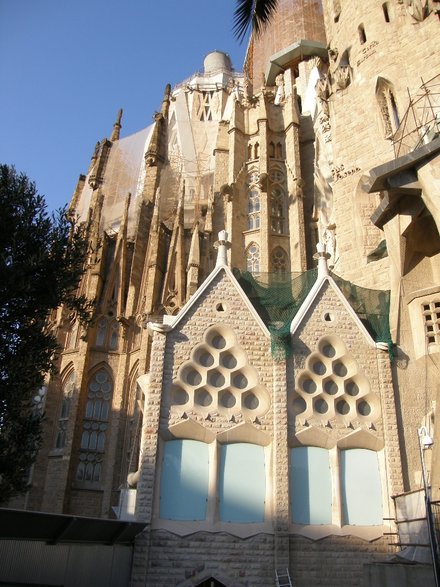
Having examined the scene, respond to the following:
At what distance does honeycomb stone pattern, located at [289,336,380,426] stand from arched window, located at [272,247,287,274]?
11.6 metres

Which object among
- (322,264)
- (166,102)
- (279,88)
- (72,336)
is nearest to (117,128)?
(166,102)

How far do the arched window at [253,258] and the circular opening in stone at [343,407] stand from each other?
1227 cm

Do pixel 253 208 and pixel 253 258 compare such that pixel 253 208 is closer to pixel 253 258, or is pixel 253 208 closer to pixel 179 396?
pixel 253 258

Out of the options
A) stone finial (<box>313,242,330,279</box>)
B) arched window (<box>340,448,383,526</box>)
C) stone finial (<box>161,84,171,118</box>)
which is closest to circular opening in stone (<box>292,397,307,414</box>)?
arched window (<box>340,448,383,526</box>)

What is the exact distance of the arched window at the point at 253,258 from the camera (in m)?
24.4

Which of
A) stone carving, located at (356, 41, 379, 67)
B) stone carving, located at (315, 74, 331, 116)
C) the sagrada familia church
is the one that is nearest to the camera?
the sagrada familia church

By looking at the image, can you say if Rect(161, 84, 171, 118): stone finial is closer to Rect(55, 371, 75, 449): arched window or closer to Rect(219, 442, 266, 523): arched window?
Rect(55, 371, 75, 449): arched window

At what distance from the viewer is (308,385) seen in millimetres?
12594

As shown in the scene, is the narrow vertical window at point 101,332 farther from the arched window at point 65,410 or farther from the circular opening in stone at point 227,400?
the circular opening in stone at point 227,400

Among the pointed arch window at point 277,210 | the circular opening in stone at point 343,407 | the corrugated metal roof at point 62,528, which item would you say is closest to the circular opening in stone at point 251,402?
the circular opening in stone at point 343,407

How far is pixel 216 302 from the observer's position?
42.6ft

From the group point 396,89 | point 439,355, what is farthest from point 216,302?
point 396,89

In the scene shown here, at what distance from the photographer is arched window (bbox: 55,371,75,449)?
21625 millimetres

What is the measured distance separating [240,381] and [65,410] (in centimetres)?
1254
